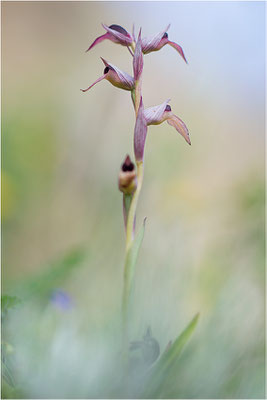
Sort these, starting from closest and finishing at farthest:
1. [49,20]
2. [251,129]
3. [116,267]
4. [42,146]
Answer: [116,267] < [42,146] < [251,129] < [49,20]

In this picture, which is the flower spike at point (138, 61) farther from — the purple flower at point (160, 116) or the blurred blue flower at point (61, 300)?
the blurred blue flower at point (61, 300)

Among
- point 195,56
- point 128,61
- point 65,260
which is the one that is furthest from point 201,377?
point 128,61

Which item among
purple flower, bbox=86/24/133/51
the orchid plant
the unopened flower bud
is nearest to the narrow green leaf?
the orchid plant

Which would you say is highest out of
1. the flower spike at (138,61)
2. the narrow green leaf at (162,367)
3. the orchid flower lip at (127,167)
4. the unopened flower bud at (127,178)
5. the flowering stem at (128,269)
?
the flower spike at (138,61)

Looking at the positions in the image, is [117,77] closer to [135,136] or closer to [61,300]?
[135,136]

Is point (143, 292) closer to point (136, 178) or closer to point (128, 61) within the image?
point (136, 178)

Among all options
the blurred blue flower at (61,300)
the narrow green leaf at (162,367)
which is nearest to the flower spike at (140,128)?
the narrow green leaf at (162,367)
